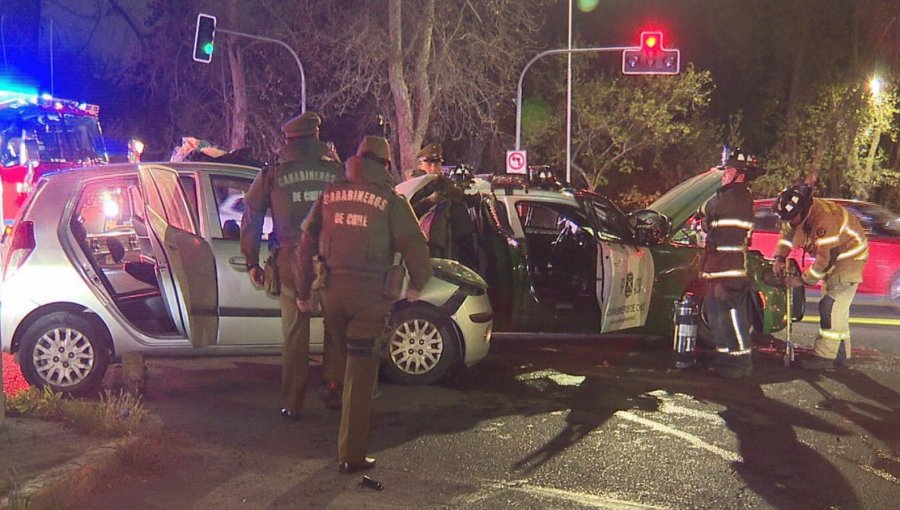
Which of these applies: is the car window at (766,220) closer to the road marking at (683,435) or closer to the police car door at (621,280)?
the police car door at (621,280)

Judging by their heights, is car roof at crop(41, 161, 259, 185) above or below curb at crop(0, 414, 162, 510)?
above

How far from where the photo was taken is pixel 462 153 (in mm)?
30719

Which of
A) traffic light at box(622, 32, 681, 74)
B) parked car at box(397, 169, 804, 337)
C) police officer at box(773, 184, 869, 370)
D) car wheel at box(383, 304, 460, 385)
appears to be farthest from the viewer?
traffic light at box(622, 32, 681, 74)

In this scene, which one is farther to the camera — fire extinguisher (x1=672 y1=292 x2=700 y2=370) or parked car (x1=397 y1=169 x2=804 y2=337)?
parked car (x1=397 y1=169 x2=804 y2=337)

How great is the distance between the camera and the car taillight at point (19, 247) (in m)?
6.10

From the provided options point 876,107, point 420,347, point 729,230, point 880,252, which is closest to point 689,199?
point 729,230

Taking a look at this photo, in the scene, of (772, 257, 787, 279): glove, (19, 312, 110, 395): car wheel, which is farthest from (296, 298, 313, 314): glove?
(772, 257, 787, 279): glove

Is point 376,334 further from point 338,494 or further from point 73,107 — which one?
point 73,107

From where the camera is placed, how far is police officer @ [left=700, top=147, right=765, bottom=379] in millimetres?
6973

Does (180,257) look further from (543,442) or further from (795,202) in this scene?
(795,202)

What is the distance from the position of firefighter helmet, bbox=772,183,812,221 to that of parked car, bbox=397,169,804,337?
1.96 feet

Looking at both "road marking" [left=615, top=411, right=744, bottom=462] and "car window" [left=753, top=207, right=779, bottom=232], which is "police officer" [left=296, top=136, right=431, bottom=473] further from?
"car window" [left=753, top=207, right=779, bottom=232]

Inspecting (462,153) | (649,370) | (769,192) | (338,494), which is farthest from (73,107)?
(769,192)

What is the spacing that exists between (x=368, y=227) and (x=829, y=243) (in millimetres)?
4605
